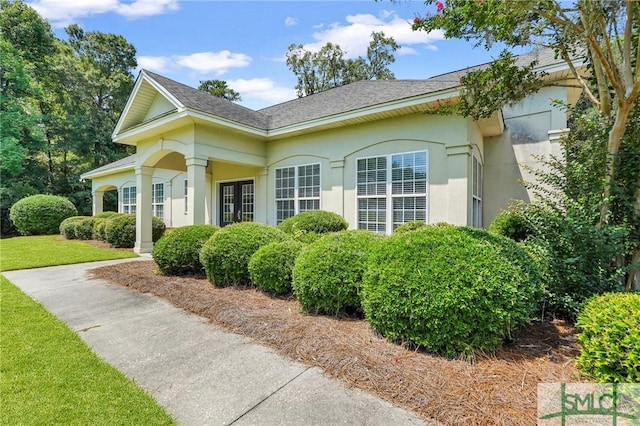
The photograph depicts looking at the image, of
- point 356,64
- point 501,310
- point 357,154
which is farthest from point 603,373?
point 356,64

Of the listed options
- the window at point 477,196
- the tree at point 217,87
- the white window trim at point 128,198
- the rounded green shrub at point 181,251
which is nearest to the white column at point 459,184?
the window at point 477,196

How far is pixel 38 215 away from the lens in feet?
51.9

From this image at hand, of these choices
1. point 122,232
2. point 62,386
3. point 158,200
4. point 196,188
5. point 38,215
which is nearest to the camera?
point 62,386

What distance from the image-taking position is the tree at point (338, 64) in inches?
1010

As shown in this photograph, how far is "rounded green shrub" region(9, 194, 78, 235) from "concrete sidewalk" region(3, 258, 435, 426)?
1551 centimetres

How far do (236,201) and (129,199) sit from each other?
31.1 feet

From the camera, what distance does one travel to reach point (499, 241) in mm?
3543

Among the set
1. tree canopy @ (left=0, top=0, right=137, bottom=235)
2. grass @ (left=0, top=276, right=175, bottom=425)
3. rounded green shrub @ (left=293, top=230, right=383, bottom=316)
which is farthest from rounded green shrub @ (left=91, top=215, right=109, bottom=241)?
rounded green shrub @ (left=293, top=230, right=383, bottom=316)

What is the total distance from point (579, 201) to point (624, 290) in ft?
3.73

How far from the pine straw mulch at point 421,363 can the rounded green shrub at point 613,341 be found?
0.80 feet

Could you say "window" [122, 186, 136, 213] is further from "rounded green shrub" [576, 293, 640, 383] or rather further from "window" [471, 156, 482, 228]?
"rounded green shrub" [576, 293, 640, 383]

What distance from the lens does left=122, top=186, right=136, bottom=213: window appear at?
16.8 metres

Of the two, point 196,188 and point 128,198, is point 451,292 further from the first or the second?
point 128,198

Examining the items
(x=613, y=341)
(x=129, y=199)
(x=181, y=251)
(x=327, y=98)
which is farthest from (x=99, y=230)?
(x=613, y=341)
